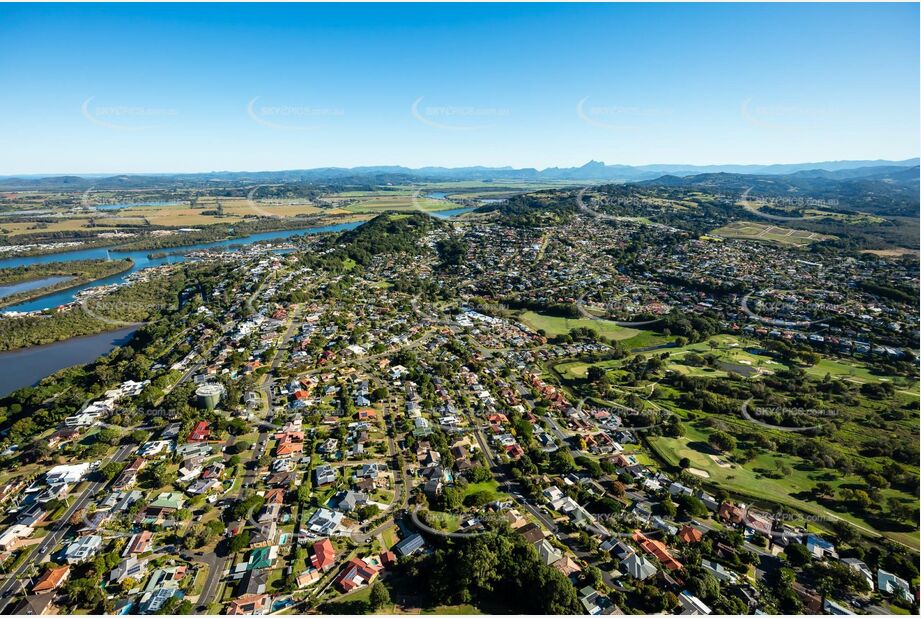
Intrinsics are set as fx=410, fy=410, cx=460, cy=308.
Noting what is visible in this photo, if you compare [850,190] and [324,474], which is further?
[850,190]

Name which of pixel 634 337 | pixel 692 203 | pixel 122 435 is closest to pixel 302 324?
pixel 122 435

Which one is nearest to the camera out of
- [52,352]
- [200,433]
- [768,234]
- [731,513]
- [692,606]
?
[692,606]

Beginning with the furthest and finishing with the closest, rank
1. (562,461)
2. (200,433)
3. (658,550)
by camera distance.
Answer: (200,433) → (562,461) → (658,550)

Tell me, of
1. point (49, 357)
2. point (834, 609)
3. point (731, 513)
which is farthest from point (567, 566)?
point (49, 357)

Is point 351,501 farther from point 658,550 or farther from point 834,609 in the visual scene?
point 834,609

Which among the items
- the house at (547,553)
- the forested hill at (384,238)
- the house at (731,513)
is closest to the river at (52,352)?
the forested hill at (384,238)

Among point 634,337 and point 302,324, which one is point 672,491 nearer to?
point 634,337

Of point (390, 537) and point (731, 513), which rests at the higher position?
point (390, 537)
